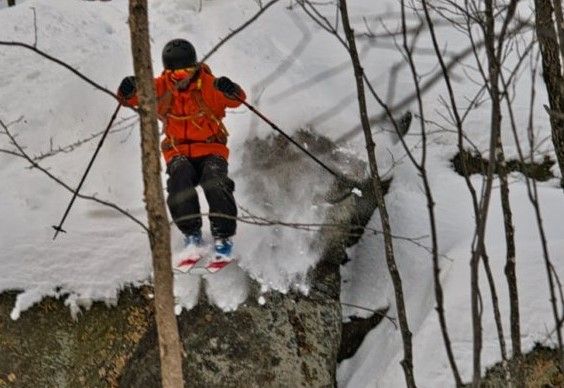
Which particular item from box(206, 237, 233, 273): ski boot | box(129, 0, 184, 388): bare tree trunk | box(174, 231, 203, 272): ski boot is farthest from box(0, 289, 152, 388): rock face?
box(129, 0, 184, 388): bare tree trunk

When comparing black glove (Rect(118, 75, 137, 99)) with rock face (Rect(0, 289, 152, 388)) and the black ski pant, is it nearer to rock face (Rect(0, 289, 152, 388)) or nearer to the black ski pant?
the black ski pant

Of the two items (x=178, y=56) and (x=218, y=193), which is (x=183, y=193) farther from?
(x=178, y=56)

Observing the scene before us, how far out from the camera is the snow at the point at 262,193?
16.6ft

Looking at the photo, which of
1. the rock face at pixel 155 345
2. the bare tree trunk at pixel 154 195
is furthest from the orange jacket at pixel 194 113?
the bare tree trunk at pixel 154 195

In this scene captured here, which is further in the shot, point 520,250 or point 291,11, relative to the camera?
point 291,11

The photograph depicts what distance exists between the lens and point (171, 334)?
2.85 metres

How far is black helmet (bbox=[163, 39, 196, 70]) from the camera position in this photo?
15.9 ft

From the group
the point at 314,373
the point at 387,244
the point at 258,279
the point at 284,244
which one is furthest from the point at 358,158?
the point at 387,244

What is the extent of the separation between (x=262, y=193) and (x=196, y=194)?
88cm

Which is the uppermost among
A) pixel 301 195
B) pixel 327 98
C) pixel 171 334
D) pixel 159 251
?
pixel 327 98

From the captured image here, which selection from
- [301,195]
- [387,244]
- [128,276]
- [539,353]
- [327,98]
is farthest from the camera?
[327,98]

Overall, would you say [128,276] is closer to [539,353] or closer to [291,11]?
[539,353]

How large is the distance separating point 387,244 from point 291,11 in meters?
4.40

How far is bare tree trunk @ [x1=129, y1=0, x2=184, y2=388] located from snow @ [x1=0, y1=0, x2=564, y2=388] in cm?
216
